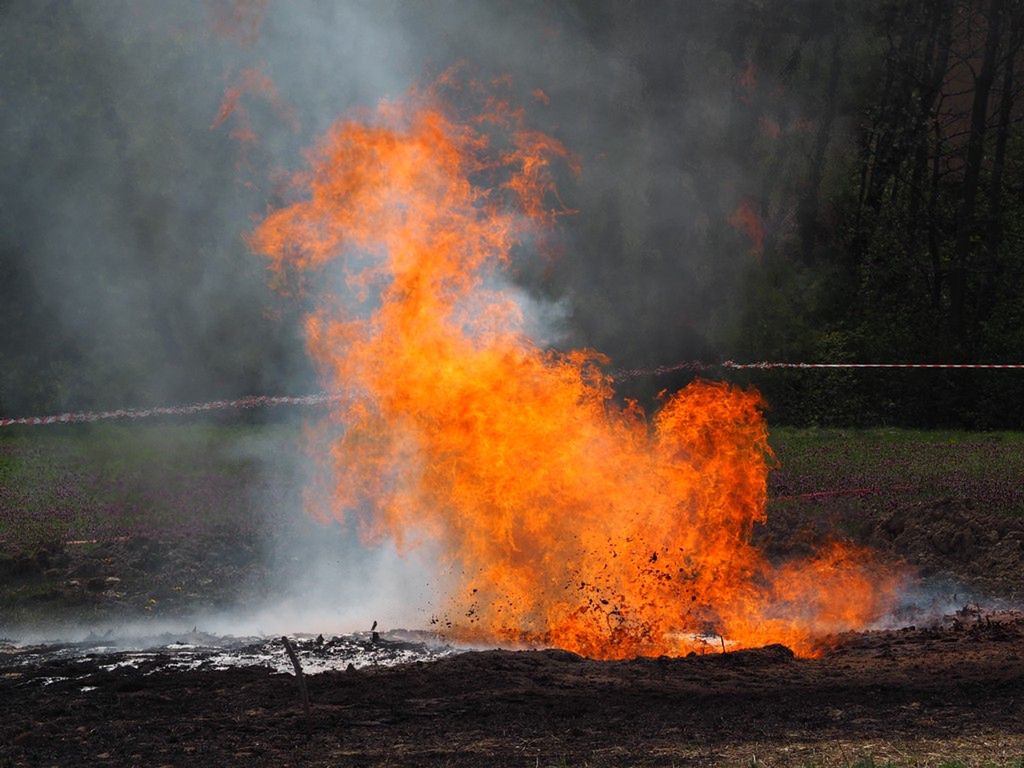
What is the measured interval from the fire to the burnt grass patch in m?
0.95

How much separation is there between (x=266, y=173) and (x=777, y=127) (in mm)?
8643

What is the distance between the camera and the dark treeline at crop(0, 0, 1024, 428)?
52.4ft

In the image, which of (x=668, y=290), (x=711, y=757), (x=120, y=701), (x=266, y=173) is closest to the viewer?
(x=711, y=757)

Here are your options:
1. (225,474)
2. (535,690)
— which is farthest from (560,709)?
(225,474)

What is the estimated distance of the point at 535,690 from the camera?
7.73 meters

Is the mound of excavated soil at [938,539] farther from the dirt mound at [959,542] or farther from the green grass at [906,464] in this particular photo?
the green grass at [906,464]

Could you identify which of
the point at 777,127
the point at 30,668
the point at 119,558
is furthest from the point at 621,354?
the point at 30,668

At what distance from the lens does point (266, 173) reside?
58.6ft

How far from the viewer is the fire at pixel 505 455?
1023 centimetres

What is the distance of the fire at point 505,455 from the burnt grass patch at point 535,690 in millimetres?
953

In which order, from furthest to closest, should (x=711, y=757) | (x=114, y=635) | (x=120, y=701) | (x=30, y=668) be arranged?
(x=114, y=635)
(x=30, y=668)
(x=120, y=701)
(x=711, y=757)

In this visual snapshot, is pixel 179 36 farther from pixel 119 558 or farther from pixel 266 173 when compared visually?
pixel 119 558

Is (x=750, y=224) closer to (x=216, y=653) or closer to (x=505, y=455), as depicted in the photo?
(x=505, y=455)

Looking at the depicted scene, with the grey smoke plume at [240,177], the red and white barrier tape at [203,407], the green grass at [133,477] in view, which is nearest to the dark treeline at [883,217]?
the grey smoke plume at [240,177]
